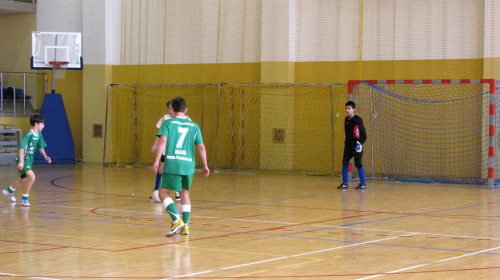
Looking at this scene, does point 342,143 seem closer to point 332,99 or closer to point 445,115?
point 332,99

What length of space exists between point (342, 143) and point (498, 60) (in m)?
4.52

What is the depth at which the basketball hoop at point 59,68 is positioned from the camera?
878 inches

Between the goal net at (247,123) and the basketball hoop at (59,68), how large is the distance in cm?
153

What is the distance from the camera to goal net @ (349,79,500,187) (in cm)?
1795

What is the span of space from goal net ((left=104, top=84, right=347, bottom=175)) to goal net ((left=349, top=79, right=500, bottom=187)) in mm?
1025

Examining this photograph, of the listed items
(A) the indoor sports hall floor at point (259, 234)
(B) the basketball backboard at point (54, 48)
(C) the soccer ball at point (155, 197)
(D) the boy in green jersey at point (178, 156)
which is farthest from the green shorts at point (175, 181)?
(B) the basketball backboard at point (54, 48)

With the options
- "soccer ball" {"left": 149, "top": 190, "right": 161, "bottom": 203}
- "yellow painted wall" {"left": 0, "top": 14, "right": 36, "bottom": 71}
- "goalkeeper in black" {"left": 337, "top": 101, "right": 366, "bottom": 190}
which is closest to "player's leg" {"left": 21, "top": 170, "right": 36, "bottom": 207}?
"soccer ball" {"left": 149, "top": 190, "right": 161, "bottom": 203}

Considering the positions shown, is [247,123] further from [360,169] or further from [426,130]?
[360,169]

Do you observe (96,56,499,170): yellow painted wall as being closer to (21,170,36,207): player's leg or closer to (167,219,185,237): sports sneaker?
(21,170,36,207): player's leg

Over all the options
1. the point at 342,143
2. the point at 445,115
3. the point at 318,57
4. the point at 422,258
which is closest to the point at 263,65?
the point at 318,57

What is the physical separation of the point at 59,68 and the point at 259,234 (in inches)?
588

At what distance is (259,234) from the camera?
9.31 metres

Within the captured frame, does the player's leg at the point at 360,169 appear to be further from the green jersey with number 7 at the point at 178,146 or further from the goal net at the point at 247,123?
the green jersey with number 7 at the point at 178,146

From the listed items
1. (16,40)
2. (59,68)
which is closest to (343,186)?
(59,68)
